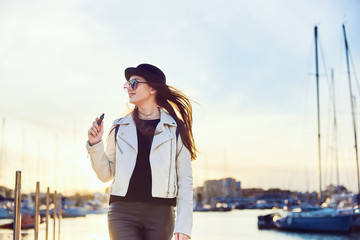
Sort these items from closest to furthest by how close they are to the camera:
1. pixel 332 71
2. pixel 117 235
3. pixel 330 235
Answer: pixel 117 235
pixel 330 235
pixel 332 71

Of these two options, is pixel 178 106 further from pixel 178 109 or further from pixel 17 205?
pixel 17 205

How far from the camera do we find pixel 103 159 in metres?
3.30

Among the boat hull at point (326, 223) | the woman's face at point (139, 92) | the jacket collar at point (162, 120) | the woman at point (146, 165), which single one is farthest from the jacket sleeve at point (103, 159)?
the boat hull at point (326, 223)

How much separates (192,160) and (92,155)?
0.71m

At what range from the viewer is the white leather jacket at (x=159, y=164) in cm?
321

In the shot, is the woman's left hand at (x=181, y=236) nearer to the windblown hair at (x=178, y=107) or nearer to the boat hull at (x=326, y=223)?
the windblown hair at (x=178, y=107)

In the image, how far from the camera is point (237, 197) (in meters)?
155

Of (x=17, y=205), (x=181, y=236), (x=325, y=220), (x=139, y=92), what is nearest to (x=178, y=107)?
(x=139, y=92)

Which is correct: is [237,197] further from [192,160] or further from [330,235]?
[192,160]

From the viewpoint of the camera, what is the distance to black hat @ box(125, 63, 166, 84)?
11.6 feet

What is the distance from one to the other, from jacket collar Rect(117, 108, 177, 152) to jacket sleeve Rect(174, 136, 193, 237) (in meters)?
0.13

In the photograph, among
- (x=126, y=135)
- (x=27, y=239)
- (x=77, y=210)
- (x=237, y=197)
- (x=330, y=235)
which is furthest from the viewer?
(x=237, y=197)

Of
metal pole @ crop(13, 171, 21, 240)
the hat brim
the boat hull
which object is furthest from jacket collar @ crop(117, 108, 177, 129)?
the boat hull

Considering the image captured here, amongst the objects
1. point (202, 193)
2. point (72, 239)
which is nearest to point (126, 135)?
point (72, 239)
